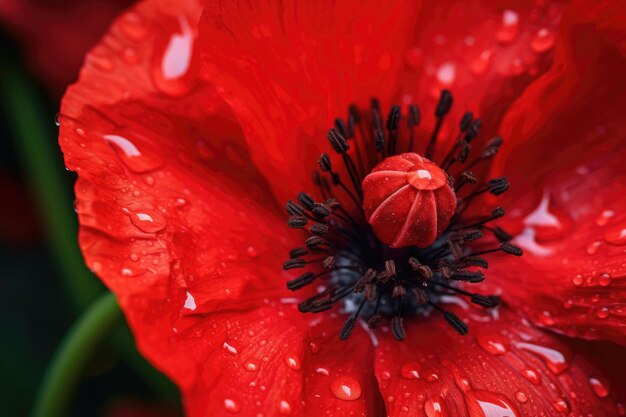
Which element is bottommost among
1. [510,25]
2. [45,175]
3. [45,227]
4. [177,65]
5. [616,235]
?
[45,227]

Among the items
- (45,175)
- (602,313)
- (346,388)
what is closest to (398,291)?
(346,388)

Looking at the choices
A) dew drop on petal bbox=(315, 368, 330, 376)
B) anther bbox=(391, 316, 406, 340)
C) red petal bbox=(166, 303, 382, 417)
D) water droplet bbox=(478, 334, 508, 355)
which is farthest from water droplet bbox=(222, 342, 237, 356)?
water droplet bbox=(478, 334, 508, 355)

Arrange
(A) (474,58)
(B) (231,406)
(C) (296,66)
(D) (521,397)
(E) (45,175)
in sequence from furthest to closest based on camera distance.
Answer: (E) (45,175) < (A) (474,58) < (C) (296,66) < (D) (521,397) < (B) (231,406)

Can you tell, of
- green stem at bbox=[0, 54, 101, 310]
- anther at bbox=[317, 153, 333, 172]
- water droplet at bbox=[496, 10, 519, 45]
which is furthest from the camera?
green stem at bbox=[0, 54, 101, 310]

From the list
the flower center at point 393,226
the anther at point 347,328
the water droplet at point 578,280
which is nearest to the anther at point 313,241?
the flower center at point 393,226

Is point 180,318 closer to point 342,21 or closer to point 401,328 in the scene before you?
point 401,328

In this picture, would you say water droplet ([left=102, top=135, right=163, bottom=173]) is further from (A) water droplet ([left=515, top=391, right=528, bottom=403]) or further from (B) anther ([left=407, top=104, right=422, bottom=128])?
(A) water droplet ([left=515, top=391, right=528, bottom=403])

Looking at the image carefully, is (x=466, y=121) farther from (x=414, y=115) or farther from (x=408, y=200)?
(x=408, y=200)
